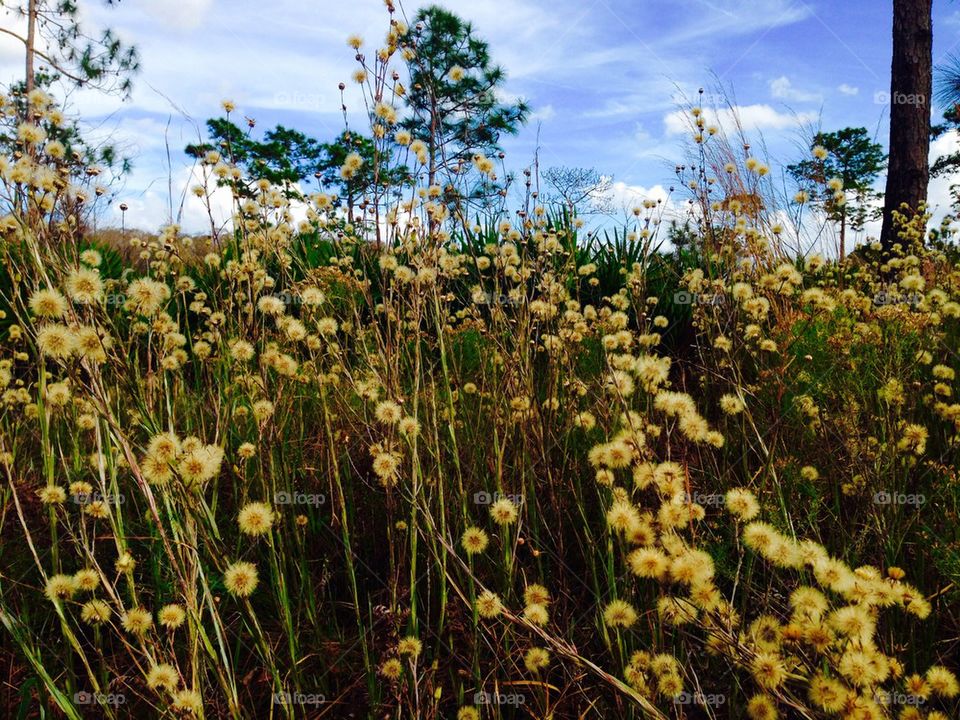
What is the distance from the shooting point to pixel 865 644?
1.33 meters

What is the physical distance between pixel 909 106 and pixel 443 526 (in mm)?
8473

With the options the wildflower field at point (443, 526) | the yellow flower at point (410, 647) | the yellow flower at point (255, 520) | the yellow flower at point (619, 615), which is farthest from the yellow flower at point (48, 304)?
the yellow flower at point (619, 615)

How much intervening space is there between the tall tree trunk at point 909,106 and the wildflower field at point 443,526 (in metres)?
5.31

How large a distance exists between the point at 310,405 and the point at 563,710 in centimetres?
216

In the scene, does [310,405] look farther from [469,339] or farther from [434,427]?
[434,427]

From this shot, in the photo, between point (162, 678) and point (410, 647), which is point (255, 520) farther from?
point (410, 647)

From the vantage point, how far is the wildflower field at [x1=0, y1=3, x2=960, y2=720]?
1452mm

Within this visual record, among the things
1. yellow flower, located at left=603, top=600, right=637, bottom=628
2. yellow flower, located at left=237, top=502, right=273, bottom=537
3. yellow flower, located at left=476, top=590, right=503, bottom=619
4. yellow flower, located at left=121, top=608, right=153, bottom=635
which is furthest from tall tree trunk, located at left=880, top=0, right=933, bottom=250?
yellow flower, located at left=121, top=608, right=153, bottom=635

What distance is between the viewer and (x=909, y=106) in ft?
25.0

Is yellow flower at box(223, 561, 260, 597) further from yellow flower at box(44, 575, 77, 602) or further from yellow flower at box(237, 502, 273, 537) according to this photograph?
yellow flower at box(44, 575, 77, 602)

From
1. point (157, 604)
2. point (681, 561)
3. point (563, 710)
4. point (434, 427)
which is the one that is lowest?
point (563, 710)

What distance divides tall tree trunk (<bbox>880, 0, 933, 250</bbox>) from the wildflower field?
209 inches

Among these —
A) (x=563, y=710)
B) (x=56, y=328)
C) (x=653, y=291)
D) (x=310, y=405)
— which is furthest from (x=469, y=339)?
(x=56, y=328)

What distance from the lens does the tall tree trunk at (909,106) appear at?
294 inches
